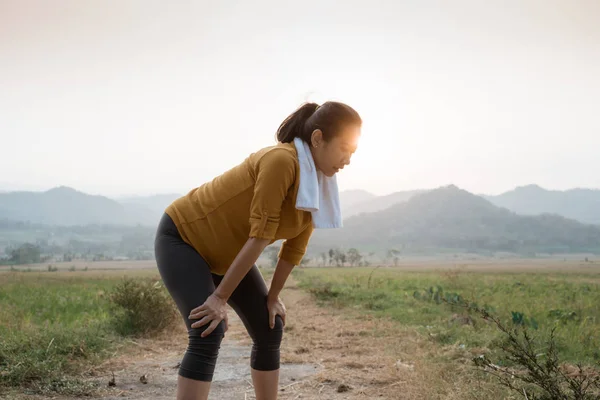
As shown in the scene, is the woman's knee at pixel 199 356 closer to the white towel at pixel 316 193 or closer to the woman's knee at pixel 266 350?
the woman's knee at pixel 266 350

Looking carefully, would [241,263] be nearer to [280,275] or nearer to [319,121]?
[280,275]

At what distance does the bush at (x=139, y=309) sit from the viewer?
674cm

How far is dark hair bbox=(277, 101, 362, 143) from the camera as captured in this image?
2.58m

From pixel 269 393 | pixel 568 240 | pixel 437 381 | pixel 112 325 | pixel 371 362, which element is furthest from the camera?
pixel 568 240

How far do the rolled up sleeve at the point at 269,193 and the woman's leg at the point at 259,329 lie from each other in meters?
0.53

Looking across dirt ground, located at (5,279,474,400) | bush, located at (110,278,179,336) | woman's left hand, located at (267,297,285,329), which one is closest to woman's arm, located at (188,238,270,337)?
woman's left hand, located at (267,297,285,329)

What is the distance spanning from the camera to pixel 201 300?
2.52m

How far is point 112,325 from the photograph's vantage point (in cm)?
683

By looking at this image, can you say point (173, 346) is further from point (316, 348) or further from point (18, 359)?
point (18, 359)

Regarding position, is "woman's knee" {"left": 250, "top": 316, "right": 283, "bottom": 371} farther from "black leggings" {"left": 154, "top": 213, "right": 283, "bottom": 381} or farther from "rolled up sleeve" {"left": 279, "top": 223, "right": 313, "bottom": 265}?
"rolled up sleeve" {"left": 279, "top": 223, "right": 313, "bottom": 265}

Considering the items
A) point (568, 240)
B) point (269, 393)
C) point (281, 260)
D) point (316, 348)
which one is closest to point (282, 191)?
point (281, 260)

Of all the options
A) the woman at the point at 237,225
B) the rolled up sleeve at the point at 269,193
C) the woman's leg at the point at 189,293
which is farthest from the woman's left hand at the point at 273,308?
the rolled up sleeve at the point at 269,193

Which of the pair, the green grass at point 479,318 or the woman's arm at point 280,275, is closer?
the woman's arm at point 280,275

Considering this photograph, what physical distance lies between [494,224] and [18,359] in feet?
609
